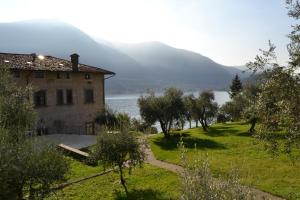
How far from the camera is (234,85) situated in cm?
9981

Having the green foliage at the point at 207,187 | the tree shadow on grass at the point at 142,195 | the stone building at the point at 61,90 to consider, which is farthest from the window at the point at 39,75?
the green foliage at the point at 207,187

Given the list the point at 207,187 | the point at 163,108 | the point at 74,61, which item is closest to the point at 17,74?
the point at 74,61

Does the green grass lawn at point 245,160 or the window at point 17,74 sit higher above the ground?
the window at point 17,74

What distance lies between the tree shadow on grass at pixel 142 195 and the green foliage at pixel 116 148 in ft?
1.58

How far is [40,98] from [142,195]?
28.7 meters

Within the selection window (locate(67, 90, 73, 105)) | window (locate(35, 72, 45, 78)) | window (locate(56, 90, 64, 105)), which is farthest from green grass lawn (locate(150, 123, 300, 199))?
window (locate(35, 72, 45, 78))

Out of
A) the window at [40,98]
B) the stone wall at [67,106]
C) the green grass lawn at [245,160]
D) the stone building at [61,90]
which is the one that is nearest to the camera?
the green grass lawn at [245,160]

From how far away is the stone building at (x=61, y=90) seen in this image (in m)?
44.7

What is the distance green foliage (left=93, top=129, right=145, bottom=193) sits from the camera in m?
21.7

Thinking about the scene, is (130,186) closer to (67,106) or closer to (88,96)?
(67,106)

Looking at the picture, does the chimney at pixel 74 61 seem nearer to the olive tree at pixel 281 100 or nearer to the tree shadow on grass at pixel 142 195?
the tree shadow on grass at pixel 142 195

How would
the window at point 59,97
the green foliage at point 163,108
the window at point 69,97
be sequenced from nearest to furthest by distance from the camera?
the green foliage at point 163,108 < the window at point 59,97 < the window at point 69,97

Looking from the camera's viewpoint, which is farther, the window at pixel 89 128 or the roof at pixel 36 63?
the window at pixel 89 128

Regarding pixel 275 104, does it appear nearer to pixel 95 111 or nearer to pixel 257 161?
pixel 257 161
